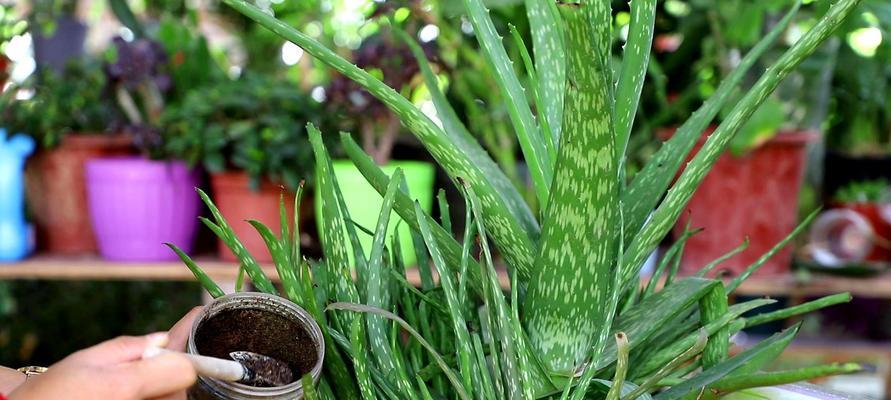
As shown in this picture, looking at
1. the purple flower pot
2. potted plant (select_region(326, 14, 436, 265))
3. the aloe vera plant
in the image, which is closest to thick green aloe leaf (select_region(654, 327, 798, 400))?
the aloe vera plant

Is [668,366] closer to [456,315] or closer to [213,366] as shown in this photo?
[456,315]

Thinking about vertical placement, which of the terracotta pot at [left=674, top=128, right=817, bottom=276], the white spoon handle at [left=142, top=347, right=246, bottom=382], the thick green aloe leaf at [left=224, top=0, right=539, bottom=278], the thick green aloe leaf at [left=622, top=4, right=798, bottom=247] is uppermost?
the terracotta pot at [left=674, top=128, right=817, bottom=276]

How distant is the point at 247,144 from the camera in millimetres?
1380

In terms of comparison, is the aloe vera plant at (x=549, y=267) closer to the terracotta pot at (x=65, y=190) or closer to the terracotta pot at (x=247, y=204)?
the terracotta pot at (x=247, y=204)

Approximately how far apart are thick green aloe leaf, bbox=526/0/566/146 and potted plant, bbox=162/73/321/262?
923 millimetres

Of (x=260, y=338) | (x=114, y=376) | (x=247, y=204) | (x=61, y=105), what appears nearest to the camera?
(x=114, y=376)

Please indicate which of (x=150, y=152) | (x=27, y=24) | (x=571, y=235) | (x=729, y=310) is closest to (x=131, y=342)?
(x=571, y=235)

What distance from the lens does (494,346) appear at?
0.43 meters

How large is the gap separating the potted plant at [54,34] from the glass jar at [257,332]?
4.85 ft

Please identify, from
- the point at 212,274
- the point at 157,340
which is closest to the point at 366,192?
the point at 212,274

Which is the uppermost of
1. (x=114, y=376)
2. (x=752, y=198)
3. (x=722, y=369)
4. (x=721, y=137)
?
(x=752, y=198)

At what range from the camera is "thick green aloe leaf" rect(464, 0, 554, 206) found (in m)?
0.47

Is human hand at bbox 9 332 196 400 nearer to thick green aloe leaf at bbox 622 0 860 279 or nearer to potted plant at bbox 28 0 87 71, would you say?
thick green aloe leaf at bbox 622 0 860 279

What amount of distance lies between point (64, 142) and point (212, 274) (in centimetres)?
36
